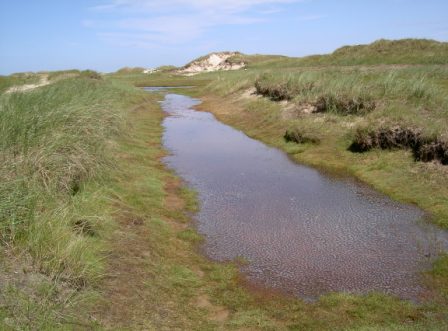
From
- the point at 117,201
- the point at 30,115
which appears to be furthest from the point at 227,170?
the point at 30,115

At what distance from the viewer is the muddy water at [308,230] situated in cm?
703

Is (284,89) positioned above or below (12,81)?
below

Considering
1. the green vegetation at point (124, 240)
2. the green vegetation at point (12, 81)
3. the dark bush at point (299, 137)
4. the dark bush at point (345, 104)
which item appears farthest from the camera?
the dark bush at point (345, 104)

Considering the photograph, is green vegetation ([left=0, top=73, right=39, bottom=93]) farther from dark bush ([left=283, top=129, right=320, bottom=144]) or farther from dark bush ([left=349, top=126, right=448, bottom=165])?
dark bush ([left=349, top=126, right=448, bottom=165])

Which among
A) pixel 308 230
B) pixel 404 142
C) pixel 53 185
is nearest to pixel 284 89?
pixel 404 142

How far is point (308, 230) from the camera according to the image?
8.88m

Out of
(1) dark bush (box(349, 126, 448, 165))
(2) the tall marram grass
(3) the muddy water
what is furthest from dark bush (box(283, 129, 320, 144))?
(2) the tall marram grass

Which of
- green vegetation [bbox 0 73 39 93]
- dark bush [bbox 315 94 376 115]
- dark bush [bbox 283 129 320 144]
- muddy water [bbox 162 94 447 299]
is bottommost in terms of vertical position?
muddy water [bbox 162 94 447 299]

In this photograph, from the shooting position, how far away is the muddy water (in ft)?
23.1

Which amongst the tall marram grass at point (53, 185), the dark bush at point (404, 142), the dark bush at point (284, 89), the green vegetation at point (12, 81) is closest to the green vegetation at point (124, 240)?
the tall marram grass at point (53, 185)

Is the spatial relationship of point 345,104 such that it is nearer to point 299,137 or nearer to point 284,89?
point 299,137

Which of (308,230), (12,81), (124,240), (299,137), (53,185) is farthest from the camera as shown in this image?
(12,81)

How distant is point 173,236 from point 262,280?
2.34 metres

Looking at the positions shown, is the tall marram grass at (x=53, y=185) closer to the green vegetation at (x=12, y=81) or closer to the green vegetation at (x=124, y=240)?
the green vegetation at (x=124, y=240)
